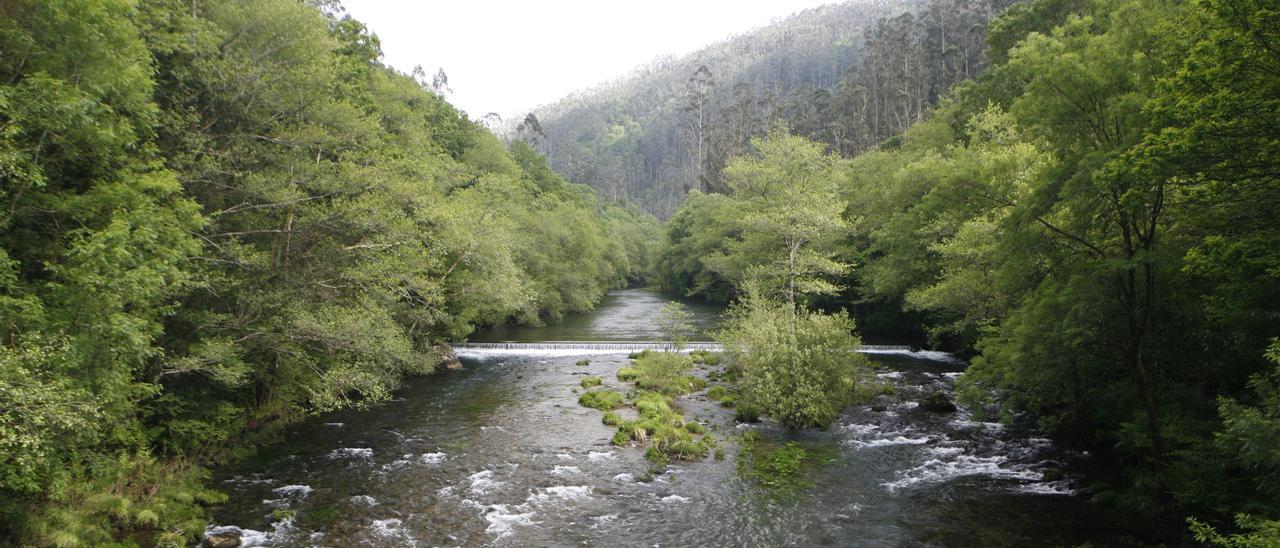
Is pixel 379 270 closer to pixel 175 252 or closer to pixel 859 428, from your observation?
pixel 175 252

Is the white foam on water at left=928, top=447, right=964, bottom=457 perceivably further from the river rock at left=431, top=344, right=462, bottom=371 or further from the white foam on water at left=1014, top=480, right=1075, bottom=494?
the river rock at left=431, top=344, right=462, bottom=371

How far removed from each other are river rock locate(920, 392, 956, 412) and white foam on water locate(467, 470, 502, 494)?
16.6 m

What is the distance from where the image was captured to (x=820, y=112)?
101188 mm

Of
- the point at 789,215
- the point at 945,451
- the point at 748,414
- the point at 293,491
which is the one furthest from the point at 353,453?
the point at 789,215

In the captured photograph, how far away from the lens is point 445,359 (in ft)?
110

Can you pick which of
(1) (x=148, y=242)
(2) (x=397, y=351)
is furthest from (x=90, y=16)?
(2) (x=397, y=351)

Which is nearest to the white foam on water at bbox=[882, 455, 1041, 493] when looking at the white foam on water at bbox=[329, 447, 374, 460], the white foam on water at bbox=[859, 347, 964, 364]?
the white foam on water at bbox=[329, 447, 374, 460]

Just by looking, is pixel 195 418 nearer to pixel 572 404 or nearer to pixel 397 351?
pixel 397 351

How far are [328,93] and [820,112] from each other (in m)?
90.9

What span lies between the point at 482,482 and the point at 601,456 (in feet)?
12.8

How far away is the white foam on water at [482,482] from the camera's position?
16.8 metres

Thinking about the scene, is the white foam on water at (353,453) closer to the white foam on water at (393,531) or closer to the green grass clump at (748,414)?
the white foam on water at (393,531)

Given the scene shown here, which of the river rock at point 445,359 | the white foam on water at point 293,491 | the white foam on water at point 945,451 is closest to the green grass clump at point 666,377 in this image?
the river rock at point 445,359

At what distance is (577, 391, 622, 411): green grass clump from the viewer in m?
25.1
